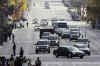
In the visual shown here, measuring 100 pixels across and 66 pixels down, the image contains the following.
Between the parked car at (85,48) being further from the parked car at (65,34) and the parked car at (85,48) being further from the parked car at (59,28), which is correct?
the parked car at (59,28)

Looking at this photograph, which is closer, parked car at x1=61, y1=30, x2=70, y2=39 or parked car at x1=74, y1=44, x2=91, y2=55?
parked car at x1=74, y1=44, x2=91, y2=55

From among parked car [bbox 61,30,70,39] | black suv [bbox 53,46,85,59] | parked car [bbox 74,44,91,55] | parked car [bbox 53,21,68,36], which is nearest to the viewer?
black suv [bbox 53,46,85,59]

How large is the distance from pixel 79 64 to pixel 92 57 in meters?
9.10

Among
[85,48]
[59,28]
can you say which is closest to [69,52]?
[85,48]

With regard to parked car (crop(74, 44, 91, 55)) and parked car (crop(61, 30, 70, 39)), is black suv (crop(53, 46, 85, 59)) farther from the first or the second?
parked car (crop(61, 30, 70, 39))

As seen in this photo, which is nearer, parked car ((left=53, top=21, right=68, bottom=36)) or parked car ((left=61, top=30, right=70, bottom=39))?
parked car ((left=61, top=30, right=70, bottom=39))

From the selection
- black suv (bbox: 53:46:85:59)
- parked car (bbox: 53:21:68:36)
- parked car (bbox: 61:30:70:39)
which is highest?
black suv (bbox: 53:46:85:59)

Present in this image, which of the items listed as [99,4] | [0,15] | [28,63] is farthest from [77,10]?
[28,63]

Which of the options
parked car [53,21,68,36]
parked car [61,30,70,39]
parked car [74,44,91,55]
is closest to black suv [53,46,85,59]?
parked car [74,44,91,55]

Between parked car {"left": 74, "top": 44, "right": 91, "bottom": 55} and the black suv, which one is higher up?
the black suv

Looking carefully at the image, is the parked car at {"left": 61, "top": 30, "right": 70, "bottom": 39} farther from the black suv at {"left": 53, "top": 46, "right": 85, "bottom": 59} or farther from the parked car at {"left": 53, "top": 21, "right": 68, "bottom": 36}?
the black suv at {"left": 53, "top": 46, "right": 85, "bottom": 59}

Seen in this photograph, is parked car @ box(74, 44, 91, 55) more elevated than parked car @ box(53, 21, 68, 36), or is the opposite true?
parked car @ box(74, 44, 91, 55)

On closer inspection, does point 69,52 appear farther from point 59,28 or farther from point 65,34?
point 59,28

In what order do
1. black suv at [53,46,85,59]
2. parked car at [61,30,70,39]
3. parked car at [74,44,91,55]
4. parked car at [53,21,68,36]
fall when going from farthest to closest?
parked car at [53,21,68,36] < parked car at [61,30,70,39] < parked car at [74,44,91,55] < black suv at [53,46,85,59]
